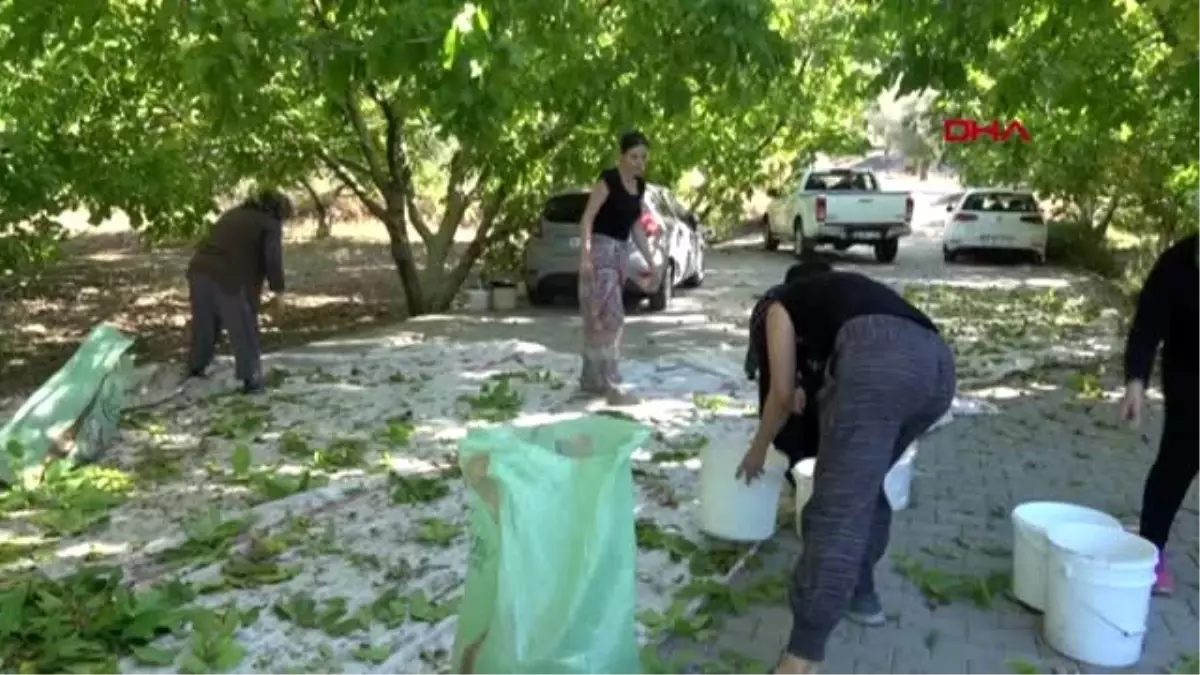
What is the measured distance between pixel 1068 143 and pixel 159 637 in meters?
14.1

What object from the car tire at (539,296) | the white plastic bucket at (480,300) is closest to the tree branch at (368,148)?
the white plastic bucket at (480,300)

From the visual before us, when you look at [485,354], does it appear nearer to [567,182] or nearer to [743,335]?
[743,335]

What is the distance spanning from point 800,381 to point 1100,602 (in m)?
1.27

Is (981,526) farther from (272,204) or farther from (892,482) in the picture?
(272,204)

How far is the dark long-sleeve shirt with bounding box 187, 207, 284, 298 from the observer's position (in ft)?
28.1

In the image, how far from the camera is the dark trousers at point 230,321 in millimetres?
8586

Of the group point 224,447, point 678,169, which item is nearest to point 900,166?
point 678,169

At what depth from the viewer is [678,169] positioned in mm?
18219

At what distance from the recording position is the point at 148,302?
16875mm

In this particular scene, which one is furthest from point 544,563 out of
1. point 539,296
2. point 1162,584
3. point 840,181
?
point 840,181

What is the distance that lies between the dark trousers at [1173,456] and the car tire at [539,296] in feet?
34.0

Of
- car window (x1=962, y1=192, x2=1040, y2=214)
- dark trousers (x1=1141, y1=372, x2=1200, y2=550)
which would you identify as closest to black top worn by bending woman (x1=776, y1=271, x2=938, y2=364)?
dark trousers (x1=1141, y1=372, x2=1200, y2=550)

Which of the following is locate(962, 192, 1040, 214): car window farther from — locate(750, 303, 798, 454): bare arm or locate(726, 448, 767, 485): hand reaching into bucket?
locate(750, 303, 798, 454): bare arm

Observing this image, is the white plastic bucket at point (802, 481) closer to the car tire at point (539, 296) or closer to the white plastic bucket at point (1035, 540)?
the white plastic bucket at point (1035, 540)
